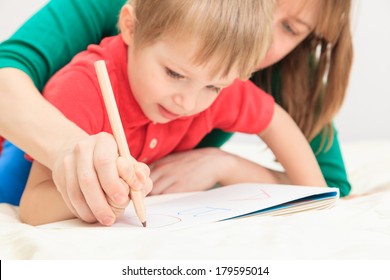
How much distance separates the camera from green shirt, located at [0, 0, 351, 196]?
916 millimetres

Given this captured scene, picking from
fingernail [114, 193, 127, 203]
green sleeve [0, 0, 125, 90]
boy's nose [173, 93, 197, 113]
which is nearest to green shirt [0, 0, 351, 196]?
green sleeve [0, 0, 125, 90]

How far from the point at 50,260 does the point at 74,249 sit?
4cm

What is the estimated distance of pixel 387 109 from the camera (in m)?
2.18

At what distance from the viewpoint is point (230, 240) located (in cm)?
58

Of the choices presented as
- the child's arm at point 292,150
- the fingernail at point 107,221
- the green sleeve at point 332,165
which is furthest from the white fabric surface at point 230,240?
the green sleeve at point 332,165

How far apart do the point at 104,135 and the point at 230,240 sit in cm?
18

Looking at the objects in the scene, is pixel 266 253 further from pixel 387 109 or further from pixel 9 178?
pixel 387 109

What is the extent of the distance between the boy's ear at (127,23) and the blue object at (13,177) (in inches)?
11.1

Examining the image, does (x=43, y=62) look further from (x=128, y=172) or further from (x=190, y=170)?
(x=128, y=172)

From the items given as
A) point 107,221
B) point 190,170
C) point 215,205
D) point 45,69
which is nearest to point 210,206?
point 215,205

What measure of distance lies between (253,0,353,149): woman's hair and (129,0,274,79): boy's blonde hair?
0.37 m

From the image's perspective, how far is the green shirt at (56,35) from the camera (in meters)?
0.92

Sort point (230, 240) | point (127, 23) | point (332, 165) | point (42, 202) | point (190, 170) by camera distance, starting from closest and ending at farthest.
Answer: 1. point (230, 240)
2. point (42, 202)
3. point (127, 23)
4. point (190, 170)
5. point (332, 165)

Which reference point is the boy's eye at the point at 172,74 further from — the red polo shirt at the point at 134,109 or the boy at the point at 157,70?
the red polo shirt at the point at 134,109
